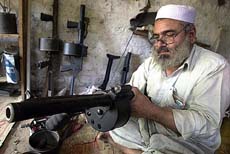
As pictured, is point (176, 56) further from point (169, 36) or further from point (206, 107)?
point (206, 107)

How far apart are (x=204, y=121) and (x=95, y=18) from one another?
1.36 metres

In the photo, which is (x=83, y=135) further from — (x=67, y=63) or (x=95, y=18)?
(x=95, y=18)

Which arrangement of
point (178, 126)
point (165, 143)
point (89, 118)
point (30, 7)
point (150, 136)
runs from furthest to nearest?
point (30, 7), point (150, 136), point (165, 143), point (178, 126), point (89, 118)

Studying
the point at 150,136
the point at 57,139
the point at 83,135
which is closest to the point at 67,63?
the point at 83,135

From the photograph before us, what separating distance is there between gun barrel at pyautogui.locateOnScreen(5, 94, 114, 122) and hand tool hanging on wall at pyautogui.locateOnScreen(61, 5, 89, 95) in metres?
1.25

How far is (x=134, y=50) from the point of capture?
84.7 inches

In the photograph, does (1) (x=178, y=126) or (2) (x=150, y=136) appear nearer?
(1) (x=178, y=126)

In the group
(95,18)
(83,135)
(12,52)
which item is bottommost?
(83,135)

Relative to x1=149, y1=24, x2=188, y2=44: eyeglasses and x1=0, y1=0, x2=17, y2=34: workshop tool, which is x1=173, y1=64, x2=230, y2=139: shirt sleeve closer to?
x1=149, y1=24, x2=188, y2=44: eyeglasses

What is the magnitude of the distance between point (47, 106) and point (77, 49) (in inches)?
53.0

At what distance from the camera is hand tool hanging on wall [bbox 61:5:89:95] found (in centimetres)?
183

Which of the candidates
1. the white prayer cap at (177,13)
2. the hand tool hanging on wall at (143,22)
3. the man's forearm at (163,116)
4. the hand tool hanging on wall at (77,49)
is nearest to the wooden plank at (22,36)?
the hand tool hanging on wall at (77,49)

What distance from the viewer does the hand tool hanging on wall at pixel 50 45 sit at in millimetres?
1791

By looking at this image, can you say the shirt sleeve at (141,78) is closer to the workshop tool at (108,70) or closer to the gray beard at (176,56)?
the gray beard at (176,56)
